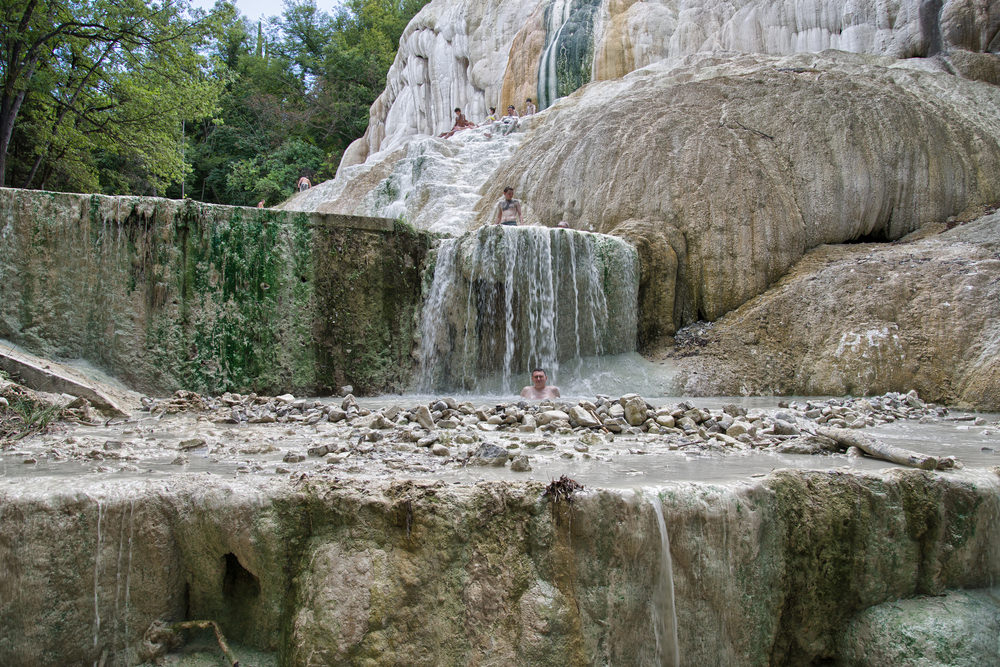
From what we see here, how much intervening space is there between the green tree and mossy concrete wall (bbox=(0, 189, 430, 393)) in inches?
235

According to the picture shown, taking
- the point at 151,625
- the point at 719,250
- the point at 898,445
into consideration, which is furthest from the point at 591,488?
the point at 719,250

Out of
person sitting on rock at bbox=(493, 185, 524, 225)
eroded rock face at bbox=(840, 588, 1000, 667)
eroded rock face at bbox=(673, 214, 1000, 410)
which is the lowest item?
eroded rock face at bbox=(840, 588, 1000, 667)

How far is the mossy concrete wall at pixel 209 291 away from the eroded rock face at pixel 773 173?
3772mm

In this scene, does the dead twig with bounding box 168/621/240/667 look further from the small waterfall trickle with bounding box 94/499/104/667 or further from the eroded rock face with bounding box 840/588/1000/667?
the eroded rock face with bounding box 840/588/1000/667

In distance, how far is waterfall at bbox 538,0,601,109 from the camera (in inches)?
703

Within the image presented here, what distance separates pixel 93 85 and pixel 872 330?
1455 centimetres

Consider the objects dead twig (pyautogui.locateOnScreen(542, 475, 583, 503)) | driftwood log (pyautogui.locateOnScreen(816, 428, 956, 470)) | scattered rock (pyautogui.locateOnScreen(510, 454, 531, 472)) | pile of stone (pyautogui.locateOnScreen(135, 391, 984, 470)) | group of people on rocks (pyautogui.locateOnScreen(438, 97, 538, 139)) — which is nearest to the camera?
dead twig (pyautogui.locateOnScreen(542, 475, 583, 503))

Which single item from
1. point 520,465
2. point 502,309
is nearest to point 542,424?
point 520,465

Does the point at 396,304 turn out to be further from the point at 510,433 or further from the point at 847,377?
the point at 847,377

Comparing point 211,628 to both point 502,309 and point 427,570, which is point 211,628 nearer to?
point 427,570

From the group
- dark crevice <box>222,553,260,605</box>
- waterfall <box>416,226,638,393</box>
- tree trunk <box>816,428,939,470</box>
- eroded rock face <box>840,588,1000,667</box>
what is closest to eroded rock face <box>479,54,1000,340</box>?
waterfall <box>416,226,638,393</box>

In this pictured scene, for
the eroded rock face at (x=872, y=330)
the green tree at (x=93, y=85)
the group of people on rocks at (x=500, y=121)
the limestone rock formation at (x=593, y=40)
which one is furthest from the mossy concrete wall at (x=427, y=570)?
the group of people on rocks at (x=500, y=121)

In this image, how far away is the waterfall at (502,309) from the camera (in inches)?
340

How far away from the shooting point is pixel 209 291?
7.49 m
